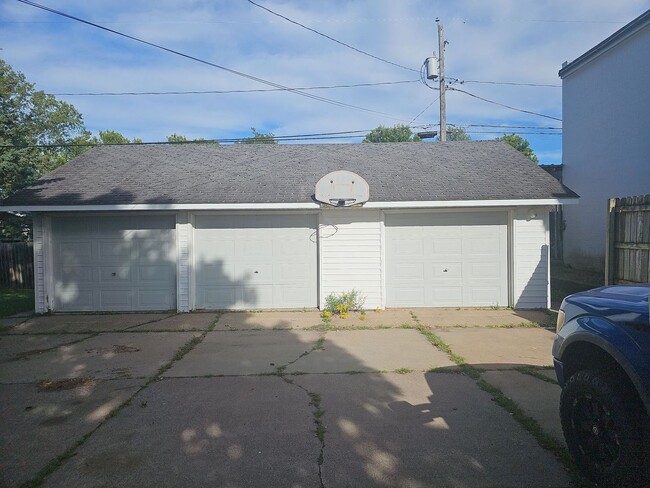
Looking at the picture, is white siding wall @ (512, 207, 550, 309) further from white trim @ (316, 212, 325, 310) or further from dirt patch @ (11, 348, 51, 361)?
dirt patch @ (11, 348, 51, 361)

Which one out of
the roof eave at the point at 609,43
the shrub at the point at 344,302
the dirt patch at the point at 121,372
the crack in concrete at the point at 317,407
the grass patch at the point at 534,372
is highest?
the roof eave at the point at 609,43

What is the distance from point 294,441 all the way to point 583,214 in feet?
51.5

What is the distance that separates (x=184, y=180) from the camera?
11.8m

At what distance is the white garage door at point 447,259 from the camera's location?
11.1 meters

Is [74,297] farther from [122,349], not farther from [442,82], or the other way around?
[442,82]

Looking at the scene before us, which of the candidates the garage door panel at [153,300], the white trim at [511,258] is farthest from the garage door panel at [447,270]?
the garage door panel at [153,300]

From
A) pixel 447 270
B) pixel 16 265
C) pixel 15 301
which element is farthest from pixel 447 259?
pixel 16 265

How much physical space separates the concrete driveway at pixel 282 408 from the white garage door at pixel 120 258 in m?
2.19

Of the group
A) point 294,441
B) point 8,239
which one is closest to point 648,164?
point 294,441

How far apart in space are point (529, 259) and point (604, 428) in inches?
320

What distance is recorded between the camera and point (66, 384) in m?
6.09

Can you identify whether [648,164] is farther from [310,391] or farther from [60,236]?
[60,236]

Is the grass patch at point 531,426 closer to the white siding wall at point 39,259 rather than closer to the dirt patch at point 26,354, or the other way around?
the dirt patch at point 26,354

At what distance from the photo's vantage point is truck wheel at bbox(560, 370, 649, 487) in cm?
300
